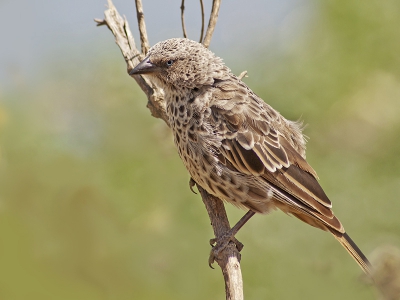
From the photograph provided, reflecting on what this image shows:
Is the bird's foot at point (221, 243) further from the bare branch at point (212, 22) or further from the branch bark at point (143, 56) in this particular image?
the bare branch at point (212, 22)

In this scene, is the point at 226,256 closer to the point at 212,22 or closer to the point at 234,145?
the point at 234,145

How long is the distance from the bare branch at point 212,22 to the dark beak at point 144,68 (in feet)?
2.53

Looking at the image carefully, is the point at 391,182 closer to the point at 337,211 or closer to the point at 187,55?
the point at 337,211

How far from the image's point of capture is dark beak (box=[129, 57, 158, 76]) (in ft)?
15.2

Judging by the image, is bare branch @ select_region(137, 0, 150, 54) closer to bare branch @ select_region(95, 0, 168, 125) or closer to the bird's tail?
bare branch @ select_region(95, 0, 168, 125)

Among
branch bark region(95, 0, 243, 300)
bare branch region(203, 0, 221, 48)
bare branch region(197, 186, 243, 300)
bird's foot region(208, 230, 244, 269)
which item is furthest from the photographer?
bare branch region(203, 0, 221, 48)

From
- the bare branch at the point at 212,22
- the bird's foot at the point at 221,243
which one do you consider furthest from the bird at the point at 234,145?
the bare branch at the point at 212,22

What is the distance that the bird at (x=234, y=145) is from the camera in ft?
14.5

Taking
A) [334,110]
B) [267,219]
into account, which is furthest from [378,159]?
[267,219]

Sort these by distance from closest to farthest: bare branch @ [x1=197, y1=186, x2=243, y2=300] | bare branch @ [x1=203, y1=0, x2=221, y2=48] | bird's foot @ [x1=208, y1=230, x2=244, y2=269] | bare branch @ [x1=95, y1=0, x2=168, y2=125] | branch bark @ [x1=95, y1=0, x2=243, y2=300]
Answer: bare branch @ [x1=197, y1=186, x2=243, y2=300] → bird's foot @ [x1=208, y1=230, x2=244, y2=269] → branch bark @ [x1=95, y1=0, x2=243, y2=300] → bare branch @ [x1=95, y1=0, x2=168, y2=125] → bare branch @ [x1=203, y1=0, x2=221, y2=48]

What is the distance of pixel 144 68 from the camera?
4641 millimetres

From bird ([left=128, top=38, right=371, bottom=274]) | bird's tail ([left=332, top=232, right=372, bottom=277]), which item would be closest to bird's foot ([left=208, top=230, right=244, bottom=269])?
bird ([left=128, top=38, right=371, bottom=274])

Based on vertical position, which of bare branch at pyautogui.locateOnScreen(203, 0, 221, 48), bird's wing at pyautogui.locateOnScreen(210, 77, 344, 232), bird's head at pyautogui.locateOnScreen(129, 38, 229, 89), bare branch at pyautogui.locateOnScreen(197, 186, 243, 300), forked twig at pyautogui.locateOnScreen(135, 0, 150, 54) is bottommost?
bare branch at pyautogui.locateOnScreen(197, 186, 243, 300)

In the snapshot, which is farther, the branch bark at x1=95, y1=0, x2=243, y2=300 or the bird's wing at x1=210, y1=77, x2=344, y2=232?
the branch bark at x1=95, y1=0, x2=243, y2=300
